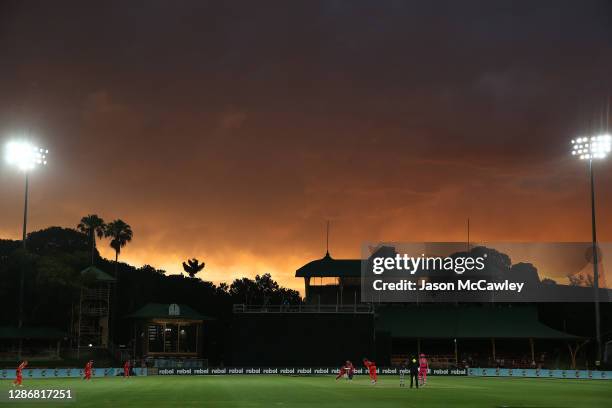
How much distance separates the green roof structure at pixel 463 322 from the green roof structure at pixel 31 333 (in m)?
35.0

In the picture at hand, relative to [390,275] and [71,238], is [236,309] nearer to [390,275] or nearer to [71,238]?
[390,275]

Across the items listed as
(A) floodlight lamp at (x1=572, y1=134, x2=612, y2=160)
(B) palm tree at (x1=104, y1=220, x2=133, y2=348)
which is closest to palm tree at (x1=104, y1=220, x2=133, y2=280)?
(B) palm tree at (x1=104, y1=220, x2=133, y2=348)

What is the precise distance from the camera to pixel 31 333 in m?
78.9

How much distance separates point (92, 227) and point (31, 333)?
30.7 m

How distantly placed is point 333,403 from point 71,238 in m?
86.3

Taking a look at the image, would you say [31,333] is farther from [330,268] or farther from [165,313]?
[330,268]

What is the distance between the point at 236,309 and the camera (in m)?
78.0

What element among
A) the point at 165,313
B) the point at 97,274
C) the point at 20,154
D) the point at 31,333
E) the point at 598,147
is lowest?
the point at 31,333

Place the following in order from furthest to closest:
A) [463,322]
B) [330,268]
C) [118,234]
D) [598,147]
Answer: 1. [118,234]
2. [330,268]
3. [463,322]
4. [598,147]

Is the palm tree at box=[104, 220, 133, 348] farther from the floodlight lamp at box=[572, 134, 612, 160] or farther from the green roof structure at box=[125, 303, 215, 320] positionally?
the floodlight lamp at box=[572, 134, 612, 160]

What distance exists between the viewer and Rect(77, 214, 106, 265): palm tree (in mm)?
107244

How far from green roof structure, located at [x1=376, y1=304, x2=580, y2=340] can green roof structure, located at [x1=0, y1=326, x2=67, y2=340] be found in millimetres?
35016

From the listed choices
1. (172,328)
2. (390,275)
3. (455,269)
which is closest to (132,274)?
(172,328)

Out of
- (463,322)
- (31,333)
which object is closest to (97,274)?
(31,333)
